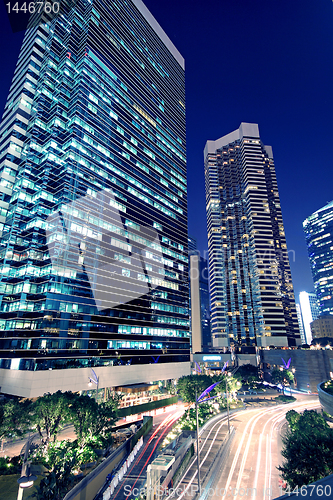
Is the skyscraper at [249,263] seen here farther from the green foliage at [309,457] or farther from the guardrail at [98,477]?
the green foliage at [309,457]

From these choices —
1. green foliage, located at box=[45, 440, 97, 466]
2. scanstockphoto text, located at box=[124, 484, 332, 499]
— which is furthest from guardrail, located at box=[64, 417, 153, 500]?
scanstockphoto text, located at box=[124, 484, 332, 499]

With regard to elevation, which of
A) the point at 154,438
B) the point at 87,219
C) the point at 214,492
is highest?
the point at 87,219

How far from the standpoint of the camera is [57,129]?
73.2m

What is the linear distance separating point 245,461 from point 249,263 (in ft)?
482

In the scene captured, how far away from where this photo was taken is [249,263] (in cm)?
17525

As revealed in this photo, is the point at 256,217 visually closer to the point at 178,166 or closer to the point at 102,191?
→ the point at 178,166

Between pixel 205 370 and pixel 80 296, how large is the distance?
94289 mm

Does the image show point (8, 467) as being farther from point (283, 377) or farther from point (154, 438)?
point (283, 377)

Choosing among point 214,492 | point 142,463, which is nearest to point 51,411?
point 142,463

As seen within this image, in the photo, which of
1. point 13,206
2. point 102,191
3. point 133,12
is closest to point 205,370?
point 102,191

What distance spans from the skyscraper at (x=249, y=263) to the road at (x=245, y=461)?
338 feet

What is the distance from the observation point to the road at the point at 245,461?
2845 centimetres

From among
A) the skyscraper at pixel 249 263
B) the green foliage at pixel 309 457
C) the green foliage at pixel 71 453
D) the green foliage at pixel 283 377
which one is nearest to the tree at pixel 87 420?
the green foliage at pixel 71 453

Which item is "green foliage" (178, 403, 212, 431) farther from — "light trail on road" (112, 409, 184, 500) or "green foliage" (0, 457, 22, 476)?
"green foliage" (0, 457, 22, 476)
